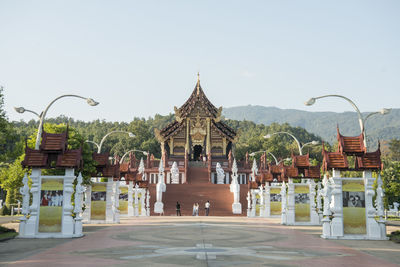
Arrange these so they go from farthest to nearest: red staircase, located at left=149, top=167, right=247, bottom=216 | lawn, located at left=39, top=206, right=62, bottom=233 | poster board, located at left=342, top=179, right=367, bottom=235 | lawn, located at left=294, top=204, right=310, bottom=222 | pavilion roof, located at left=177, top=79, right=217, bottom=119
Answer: pavilion roof, located at left=177, top=79, right=217, bottom=119, red staircase, located at left=149, top=167, right=247, bottom=216, lawn, located at left=294, top=204, right=310, bottom=222, poster board, located at left=342, top=179, right=367, bottom=235, lawn, located at left=39, top=206, right=62, bottom=233

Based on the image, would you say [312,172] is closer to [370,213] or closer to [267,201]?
[370,213]

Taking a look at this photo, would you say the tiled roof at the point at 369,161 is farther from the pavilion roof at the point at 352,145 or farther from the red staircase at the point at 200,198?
the red staircase at the point at 200,198

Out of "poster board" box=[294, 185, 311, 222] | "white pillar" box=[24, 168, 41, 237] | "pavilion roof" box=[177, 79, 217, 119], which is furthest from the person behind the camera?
"pavilion roof" box=[177, 79, 217, 119]

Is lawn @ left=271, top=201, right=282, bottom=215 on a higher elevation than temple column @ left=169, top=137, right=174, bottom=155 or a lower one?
lower

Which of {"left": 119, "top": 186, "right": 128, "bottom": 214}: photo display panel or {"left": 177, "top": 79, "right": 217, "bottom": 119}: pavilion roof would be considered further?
{"left": 177, "top": 79, "right": 217, "bottom": 119}: pavilion roof

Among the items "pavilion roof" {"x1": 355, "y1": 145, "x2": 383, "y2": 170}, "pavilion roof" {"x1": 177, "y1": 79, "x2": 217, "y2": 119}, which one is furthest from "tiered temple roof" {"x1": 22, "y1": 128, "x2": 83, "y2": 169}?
"pavilion roof" {"x1": 177, "y1": 79, "x2": 217, "y2": 119}

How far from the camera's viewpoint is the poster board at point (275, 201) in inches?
1384

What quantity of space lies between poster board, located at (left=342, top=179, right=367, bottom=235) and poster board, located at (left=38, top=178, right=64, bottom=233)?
13644mm

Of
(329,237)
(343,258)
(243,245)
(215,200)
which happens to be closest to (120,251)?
(243,245)

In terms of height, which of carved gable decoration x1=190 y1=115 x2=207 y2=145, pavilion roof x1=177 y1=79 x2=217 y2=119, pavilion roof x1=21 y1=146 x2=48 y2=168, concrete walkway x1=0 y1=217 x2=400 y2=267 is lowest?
concrete walkway x1=0 y1=217 x2=400 y2=267

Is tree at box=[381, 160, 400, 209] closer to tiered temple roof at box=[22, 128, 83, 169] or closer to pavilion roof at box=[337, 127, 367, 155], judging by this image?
pavilion roof at box=[337, 127, 367, 155]

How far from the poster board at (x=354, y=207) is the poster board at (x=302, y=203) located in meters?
7.61

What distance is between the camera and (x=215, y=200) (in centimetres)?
4712

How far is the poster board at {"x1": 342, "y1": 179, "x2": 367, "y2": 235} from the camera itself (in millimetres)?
20469
